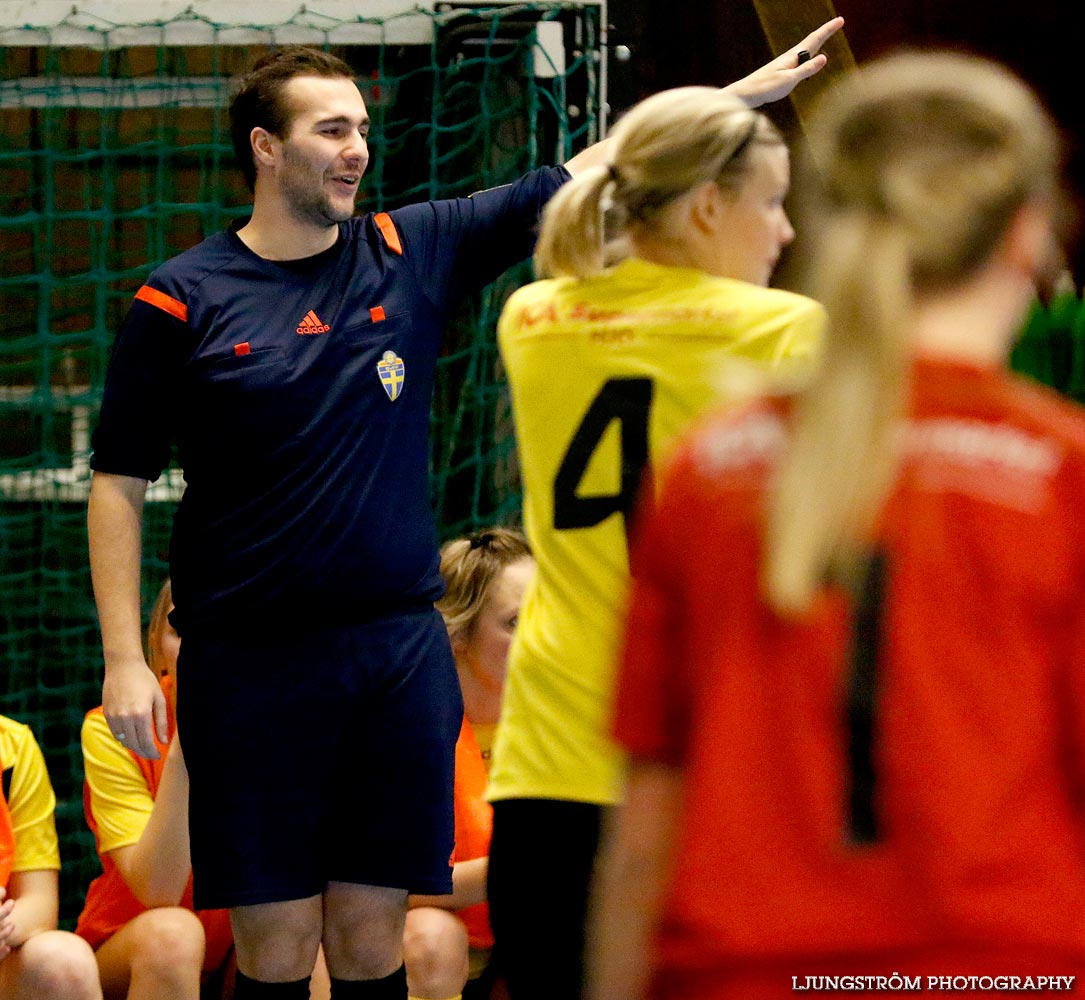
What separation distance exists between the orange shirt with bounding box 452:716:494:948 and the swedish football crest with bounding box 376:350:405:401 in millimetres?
919

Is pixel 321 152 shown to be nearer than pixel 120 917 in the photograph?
Yes

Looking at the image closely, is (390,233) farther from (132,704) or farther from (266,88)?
(132,704)

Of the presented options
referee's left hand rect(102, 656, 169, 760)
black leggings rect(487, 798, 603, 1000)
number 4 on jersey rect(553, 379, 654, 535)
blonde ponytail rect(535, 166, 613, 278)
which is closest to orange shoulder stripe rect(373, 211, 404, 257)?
referee's left hand rect(102, 656, 169, 760)

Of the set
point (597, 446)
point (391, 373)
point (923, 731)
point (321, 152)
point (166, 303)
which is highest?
point (321, 152)

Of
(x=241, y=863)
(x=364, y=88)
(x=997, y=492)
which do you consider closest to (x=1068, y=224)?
(x=997, y=492)

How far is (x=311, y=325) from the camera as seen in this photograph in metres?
2.84

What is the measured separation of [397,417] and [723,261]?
1.07m

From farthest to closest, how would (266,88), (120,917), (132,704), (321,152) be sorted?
1. (120,917)
2. (266,88)
3. (321,152)
4. (132,704)

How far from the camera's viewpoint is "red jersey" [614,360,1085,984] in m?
1.11

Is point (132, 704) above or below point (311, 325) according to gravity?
below

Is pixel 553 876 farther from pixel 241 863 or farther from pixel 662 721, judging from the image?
pixel 241 863

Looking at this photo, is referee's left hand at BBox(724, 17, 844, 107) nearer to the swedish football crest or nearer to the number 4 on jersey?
the swedish football crest

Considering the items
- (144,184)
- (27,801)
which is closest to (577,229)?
(27,801)

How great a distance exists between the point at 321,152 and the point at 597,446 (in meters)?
1.26
